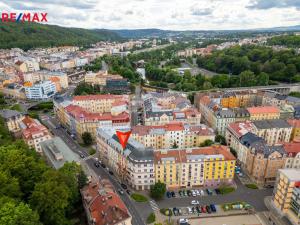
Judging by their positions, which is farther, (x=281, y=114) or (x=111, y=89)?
(x=111, y=89)

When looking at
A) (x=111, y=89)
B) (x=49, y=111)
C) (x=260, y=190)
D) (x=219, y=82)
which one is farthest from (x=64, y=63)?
(x=260, y=190)

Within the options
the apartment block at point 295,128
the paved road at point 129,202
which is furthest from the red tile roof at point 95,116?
the apartment block at point 295,128

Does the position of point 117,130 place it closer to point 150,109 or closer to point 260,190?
point 150,109

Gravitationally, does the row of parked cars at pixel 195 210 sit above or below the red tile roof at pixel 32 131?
below

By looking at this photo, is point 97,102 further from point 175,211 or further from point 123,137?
point 175,211

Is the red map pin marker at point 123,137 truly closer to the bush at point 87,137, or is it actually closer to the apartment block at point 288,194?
the bush at point 87,137

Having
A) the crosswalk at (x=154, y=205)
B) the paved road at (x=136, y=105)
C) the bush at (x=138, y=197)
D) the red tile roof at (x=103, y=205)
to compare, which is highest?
the red tile roof at (x=103, y=205)
